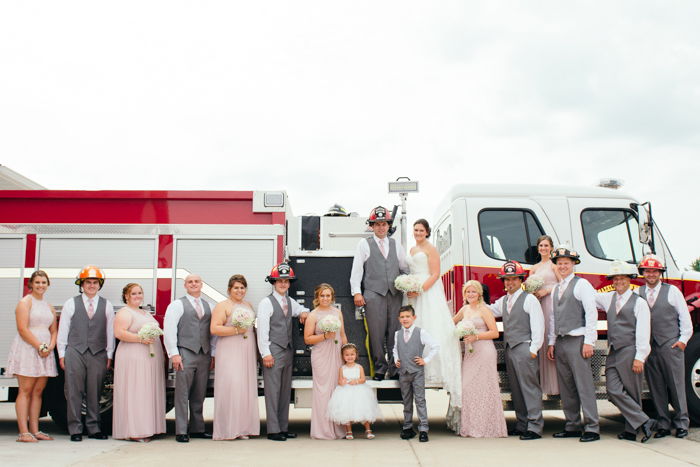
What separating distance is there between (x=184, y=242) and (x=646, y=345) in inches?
225

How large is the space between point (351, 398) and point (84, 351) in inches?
126

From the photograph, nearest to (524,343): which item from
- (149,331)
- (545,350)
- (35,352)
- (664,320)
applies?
(545,350)

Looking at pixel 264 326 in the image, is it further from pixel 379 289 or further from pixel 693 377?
pixel 693 377

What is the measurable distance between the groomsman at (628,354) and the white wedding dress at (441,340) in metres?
1.79

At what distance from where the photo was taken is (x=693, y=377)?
9055 millimetres

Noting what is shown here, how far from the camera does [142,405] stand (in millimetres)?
8430

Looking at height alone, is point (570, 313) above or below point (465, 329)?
above

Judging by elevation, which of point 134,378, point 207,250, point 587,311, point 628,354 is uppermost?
point 207,250

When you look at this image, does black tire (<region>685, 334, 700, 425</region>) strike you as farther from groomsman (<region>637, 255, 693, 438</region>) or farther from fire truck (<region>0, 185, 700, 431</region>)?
groomsman (<region>637, 255, 693, 438</region>)

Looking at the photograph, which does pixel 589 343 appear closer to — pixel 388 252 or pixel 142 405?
pixel 388 252

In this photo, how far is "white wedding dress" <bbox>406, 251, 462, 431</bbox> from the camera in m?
8.66

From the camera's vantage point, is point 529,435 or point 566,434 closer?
point 529,435

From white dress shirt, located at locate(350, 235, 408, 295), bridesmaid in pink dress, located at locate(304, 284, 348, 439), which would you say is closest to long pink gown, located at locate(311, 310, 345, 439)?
bridesmaid in pink dress, located at locate(304, 284, 348, 439)

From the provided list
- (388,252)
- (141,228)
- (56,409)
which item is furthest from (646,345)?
(56,409)
